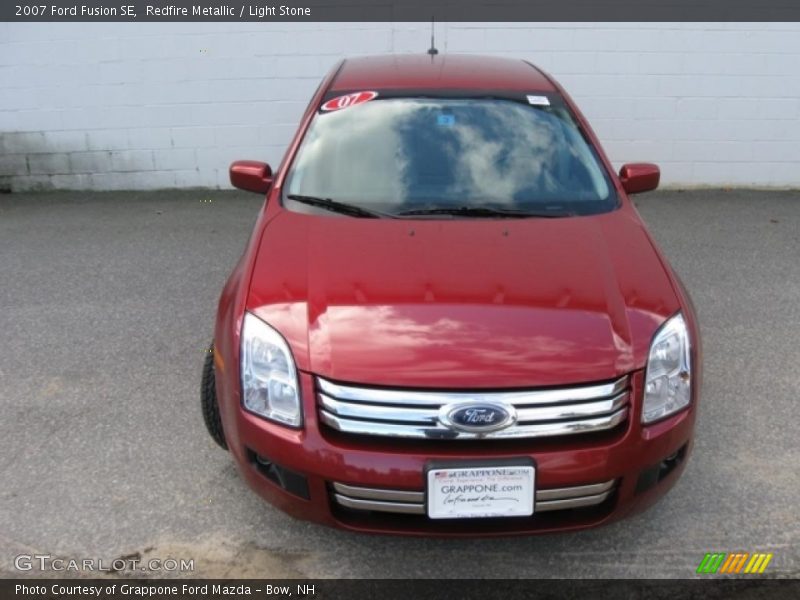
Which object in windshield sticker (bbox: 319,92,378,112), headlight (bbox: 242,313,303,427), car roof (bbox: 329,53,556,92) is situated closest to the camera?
headlight (bbox: 242,313,303,427)

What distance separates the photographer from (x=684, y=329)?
7.87 feet

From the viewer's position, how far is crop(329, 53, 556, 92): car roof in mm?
3553

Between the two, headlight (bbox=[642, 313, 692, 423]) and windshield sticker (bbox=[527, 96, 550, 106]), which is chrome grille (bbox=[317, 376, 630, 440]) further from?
windshield sticker (bbox=[527, 96, 550, 106])

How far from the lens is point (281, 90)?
7.24 m

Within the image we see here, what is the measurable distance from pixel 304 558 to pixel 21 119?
6490 mm

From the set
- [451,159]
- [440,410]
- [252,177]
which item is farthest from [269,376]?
[252,177]

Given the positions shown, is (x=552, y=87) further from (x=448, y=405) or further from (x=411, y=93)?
(x=448, y=405)

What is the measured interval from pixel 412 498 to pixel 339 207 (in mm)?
1315

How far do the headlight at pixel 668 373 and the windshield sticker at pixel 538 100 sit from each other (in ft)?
4.94

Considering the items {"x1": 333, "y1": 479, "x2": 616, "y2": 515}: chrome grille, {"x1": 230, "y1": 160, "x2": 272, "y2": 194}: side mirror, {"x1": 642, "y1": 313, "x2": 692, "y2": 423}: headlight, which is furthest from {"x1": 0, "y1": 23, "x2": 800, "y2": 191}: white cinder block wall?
{"x1": 333, "y1": 479, "x2": 616, "y2": 515}: chrome grille

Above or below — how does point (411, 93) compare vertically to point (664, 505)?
above

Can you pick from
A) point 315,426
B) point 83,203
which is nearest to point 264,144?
point 83,203
